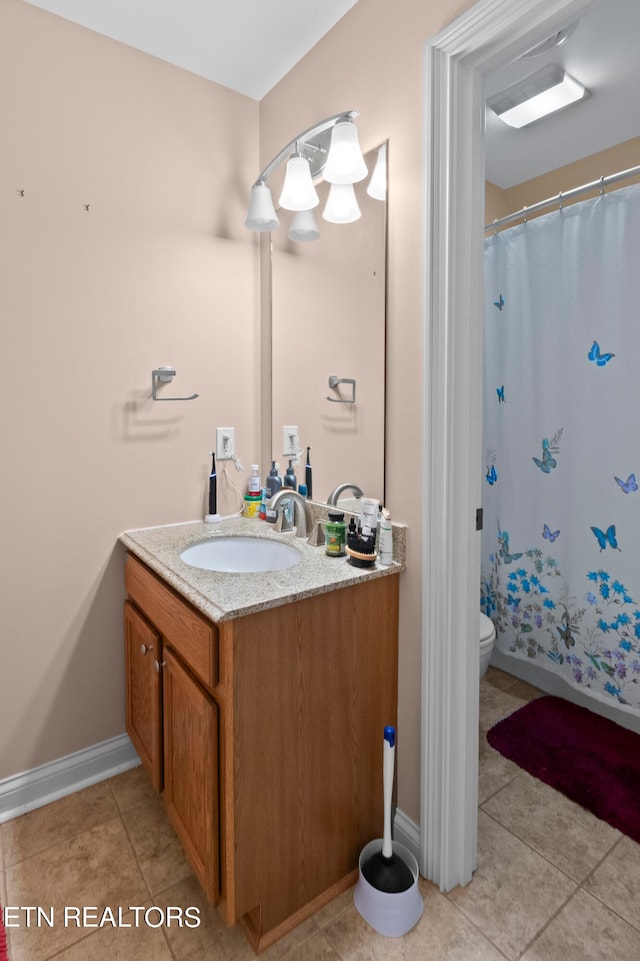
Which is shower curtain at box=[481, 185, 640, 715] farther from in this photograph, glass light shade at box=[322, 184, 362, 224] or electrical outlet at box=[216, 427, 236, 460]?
electrical outlet at box=[216, 427, 236, 460]

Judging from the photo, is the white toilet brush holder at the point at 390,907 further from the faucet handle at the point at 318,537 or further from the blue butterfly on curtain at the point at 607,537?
the blue butterfly on curtain at the point at 607,537

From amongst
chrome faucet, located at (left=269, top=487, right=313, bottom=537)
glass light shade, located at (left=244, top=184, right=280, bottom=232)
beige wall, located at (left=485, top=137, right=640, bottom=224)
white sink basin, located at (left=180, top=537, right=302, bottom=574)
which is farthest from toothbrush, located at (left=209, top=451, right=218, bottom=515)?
beige wall, located at (left=485, top=137, right=640, bottom=224)

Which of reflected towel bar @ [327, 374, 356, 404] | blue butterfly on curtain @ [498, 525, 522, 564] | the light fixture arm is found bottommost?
blue butterfly on curtain @ [498, 525, 522, 564]

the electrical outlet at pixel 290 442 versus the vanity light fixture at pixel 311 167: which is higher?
the vanity light fixture at pixel 311 167

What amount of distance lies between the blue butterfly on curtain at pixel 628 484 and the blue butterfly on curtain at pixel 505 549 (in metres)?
0.56

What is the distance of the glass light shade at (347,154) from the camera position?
1.33 m

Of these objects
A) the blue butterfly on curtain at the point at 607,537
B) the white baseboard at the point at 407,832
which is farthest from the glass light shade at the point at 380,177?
the white baseboard at the point at 407,832

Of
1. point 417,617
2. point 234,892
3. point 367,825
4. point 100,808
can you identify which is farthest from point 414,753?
point 100,808

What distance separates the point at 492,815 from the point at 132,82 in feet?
8.44

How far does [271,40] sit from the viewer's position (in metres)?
1.58

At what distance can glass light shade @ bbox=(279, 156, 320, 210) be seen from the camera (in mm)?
1517

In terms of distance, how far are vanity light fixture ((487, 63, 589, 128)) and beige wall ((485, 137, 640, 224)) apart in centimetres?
42

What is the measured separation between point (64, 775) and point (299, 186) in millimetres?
2002

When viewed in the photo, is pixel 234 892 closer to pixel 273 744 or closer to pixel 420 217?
pixel 273 744
